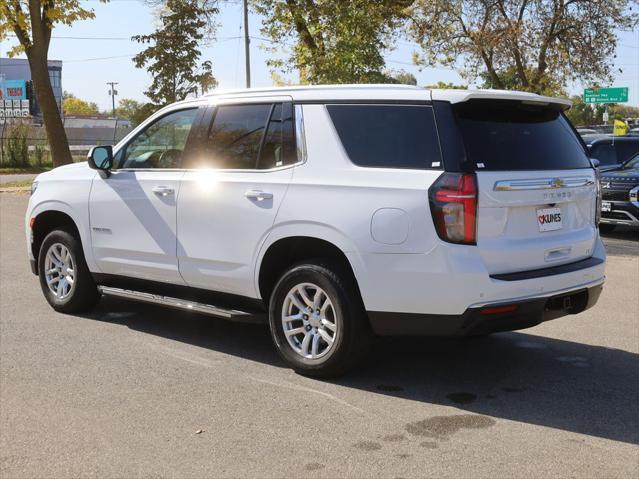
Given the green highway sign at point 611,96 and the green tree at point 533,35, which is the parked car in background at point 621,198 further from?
the green highway sign at point 611,96

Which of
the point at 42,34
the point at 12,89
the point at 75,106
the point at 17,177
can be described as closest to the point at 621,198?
the point at 42,34

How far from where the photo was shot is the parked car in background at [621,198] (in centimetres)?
1277

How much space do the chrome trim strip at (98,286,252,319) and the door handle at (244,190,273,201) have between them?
2.79 ft

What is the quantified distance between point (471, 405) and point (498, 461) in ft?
2.88

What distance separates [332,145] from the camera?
17.0 feet

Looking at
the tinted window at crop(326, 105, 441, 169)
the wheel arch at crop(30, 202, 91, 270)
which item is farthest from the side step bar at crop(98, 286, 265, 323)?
the tinted window at crop(326, 105, 441, 169)

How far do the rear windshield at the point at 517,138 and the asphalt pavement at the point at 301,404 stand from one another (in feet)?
4.84

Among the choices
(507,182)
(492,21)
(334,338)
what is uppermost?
(492,21)

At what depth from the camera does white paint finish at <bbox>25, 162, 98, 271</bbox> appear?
267 inches

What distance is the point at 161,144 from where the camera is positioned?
6.38 metres

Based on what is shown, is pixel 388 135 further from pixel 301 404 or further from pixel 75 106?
pixel 75 106

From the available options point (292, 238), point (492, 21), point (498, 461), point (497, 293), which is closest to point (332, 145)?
point (292, 238)

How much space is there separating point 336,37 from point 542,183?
11.3 m

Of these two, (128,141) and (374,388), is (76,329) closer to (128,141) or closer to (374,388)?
(128,141)
